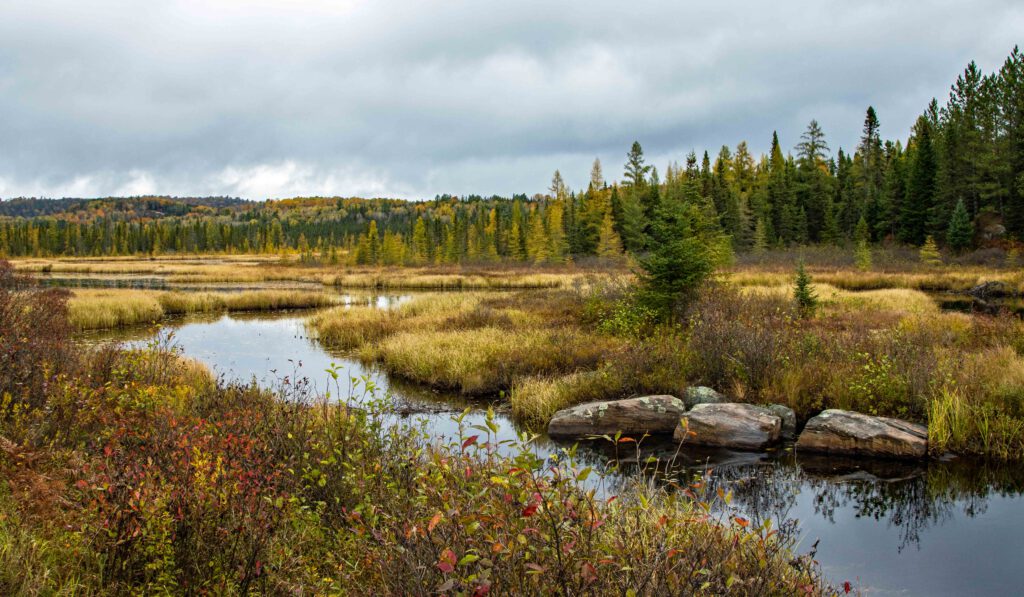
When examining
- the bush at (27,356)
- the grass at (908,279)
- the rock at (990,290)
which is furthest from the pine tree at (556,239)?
the bush at (27,356)

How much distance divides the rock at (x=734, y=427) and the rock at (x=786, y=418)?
25 cm

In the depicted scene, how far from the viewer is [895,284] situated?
37250mm

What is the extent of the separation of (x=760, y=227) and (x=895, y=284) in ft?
109

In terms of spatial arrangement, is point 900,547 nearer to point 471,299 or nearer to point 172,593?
point 172,593

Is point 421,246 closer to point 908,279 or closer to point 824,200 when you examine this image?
point 824,200

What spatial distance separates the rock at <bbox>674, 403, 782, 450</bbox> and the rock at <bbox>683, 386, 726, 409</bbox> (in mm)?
821

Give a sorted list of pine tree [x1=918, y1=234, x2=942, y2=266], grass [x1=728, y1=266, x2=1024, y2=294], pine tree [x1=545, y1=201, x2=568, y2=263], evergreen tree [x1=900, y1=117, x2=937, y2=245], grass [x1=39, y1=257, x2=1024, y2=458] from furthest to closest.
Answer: pine tree [x1=545, y1=201, x2=568, y2=263]
evergreen tree [x1=900, y1=117, x2=937, y2=245]
pine tree [x1=918, y1=234, x2=942, y2=266]
grass [x1=728, y1=266, x2=1024, y2=294]
grass [x1=39, y1=257, x2=1024, y2=458]

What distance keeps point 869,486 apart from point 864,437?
131 cm

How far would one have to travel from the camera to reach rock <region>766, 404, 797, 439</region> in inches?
432

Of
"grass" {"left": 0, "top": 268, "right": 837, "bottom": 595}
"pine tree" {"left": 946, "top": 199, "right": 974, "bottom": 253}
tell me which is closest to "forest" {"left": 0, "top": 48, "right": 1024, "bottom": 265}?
"pine tree" {"left": 946, "top": 199, "right": 974, "bottom": 253}

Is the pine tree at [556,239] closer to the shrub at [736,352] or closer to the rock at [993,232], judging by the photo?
the rock at [993,232]

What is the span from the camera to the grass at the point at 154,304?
2594 cm

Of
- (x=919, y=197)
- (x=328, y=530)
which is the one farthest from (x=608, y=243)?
(x=328, y=530)

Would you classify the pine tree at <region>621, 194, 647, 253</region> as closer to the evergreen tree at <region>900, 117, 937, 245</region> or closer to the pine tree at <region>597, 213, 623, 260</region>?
the pine tree at <region>597, 213, 623, 260</region>
